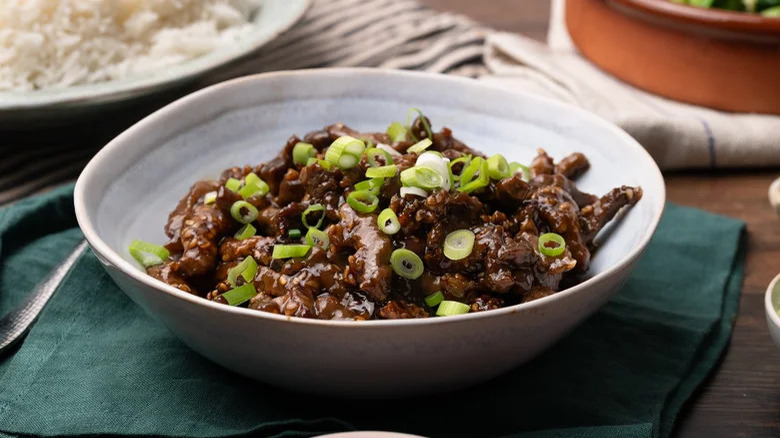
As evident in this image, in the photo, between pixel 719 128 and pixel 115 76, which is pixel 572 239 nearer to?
pixel 719 128

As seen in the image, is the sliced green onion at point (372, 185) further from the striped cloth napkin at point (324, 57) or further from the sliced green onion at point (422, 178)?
the striped cloth napkin at point (324, 57)

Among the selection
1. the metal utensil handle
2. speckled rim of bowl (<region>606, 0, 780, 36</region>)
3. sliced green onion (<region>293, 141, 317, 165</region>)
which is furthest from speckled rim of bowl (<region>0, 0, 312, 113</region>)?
speckled rim of bowl (<region>606, 0, 780, 36</region>)

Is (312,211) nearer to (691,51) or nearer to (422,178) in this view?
(422,178)

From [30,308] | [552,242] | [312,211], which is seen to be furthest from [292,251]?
[30,308]

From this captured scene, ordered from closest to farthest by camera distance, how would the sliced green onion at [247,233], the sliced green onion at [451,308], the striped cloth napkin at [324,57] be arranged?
1. the sliced green onion at [451,308]
2. the sliced green onion at [247,233]
3. the striped cloth napkin at [324,57]

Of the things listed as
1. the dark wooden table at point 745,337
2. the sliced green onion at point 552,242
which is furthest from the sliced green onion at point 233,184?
the dark wooden table at point 745,337

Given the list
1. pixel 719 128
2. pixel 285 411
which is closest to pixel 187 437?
pixel 285 411
